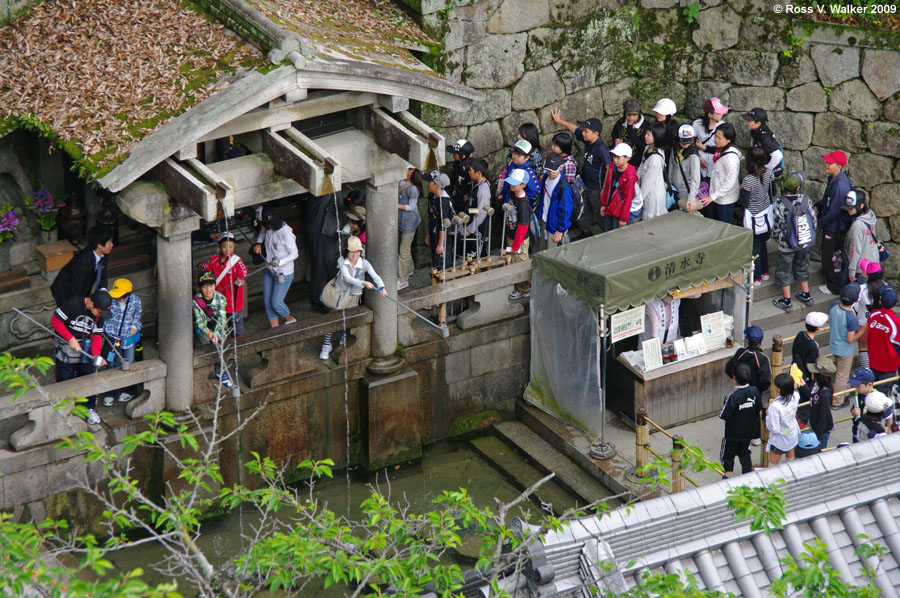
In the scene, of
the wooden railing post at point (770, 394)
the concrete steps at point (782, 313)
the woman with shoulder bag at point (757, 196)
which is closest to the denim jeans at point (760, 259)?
the concrete steps at point (782, 313)

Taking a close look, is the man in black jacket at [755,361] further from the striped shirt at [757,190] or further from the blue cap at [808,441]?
the striped shirt at [757,190]

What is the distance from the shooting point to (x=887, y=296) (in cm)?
1484

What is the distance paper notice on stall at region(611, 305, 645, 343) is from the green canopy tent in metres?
0.13

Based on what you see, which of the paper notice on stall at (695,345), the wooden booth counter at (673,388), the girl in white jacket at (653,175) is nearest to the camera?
the wooden booth counter at (673,388)

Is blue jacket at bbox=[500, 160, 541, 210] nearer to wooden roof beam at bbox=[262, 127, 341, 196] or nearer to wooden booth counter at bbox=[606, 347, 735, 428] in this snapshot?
wooden booth counter at bbox=[606, 347, 735, 428]

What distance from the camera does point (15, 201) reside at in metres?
15.2

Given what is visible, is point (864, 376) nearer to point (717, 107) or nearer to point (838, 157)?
point (838, 157)

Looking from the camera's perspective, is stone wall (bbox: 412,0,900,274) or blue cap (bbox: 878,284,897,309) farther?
stone wall (bbox: 412,0,900,274)

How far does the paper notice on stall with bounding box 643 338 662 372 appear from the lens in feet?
49.9

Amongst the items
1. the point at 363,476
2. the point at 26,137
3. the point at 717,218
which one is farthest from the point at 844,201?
the point at 26,137

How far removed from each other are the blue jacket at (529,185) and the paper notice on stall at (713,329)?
234cm

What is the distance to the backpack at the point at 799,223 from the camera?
53.2ft

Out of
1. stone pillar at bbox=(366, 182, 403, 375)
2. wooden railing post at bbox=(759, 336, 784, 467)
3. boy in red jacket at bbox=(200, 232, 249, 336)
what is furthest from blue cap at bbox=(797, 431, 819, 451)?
boy in red jacket at bbox=(200, 232, 249, 336)

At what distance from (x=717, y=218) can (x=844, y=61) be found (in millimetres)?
2485
